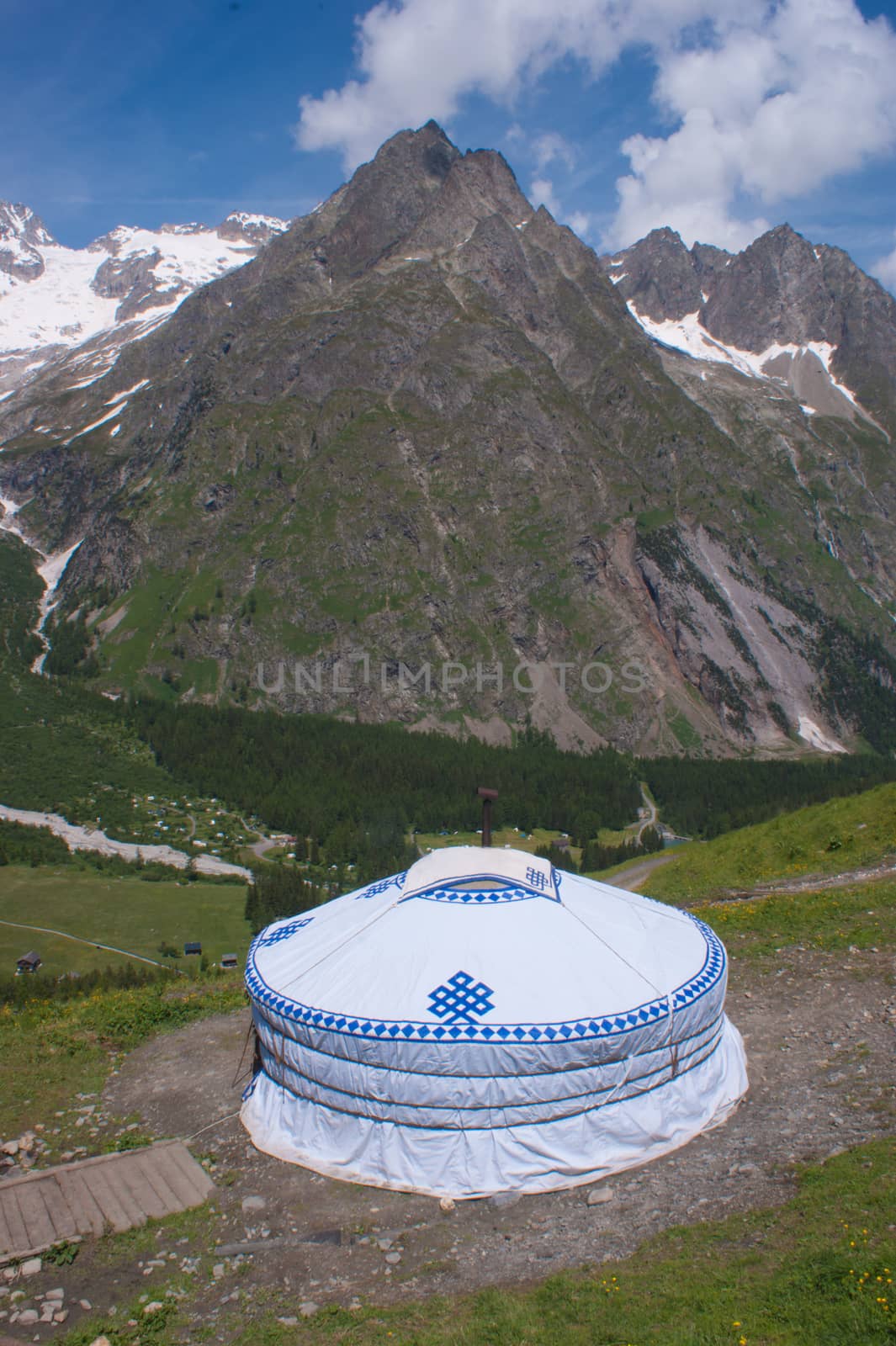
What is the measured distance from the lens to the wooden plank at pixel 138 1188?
11.2 meters

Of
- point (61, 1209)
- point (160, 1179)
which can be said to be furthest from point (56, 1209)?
point (160, 1179)

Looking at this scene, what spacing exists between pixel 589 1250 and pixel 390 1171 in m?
3.11

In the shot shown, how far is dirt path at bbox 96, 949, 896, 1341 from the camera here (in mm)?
9875

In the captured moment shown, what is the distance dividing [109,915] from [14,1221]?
53.4 m

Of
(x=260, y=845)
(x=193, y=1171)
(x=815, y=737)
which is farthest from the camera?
(x=815, y=737)

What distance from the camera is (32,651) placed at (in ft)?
469

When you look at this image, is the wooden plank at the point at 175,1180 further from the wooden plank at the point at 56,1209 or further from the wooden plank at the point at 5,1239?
the wooden plank at the point at 5,1239

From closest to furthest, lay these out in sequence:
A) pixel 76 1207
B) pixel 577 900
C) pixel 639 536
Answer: pixel 76 1207
pixel 577 900
pixel 639 536

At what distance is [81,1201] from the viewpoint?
36.5 ft

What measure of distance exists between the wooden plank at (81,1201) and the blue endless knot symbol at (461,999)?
4715 millimetres

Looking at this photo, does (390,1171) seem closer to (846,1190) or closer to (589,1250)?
Result: (589,1250)

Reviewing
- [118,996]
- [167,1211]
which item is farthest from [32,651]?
[167,1211]

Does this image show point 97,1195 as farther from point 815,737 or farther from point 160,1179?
point 815,737

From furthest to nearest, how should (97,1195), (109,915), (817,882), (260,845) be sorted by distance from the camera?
(260,845) < (109,915) < (817,882) < (97,1195)
